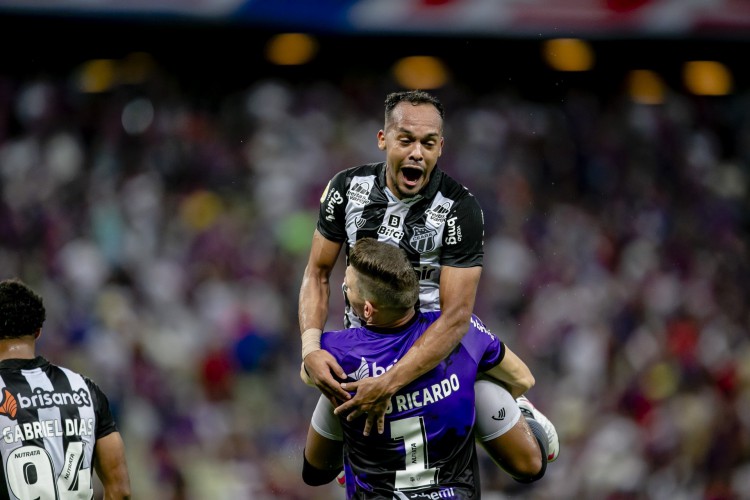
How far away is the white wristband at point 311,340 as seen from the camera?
5168mm

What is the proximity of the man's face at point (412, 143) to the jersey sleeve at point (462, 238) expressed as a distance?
0.23 m

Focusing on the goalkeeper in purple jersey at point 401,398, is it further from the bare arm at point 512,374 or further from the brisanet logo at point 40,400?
the brisanet logo at point 40,400

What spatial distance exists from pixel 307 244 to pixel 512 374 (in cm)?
707

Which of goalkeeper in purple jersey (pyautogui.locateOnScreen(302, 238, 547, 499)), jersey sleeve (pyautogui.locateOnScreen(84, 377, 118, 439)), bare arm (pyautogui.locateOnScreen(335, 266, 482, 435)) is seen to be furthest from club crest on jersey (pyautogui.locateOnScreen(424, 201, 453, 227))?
jersey sleeve (pyautogui.locateOnScreen(84, 377, 118, 439))

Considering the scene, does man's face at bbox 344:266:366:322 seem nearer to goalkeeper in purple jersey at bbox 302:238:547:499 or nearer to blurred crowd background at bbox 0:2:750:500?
goalkeeper in purple jersey at bbox 302:238:547:499

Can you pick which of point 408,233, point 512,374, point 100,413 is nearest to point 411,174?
point 408,233

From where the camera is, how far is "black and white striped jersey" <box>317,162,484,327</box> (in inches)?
209

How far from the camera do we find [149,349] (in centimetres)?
1141

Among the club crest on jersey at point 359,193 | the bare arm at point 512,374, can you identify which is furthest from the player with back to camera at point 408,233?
the bare arm at point 512,374

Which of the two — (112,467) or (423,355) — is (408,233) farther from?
(112,467)

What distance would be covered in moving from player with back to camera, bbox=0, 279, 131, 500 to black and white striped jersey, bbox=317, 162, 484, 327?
1377 mm

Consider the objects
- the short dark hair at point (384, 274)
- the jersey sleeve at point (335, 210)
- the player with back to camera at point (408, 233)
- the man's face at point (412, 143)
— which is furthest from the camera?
the jersey sleeve at point (335, 210)

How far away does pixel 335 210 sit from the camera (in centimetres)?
553

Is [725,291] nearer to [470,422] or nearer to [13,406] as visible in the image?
[470,422]
